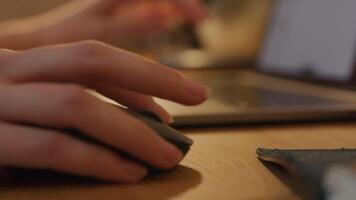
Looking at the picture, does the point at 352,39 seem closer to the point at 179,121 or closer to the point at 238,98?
the point at 238,98

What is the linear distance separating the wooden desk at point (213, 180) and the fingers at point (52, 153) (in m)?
0.01

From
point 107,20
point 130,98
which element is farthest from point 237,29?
point 130,98

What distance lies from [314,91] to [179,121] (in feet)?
1.12

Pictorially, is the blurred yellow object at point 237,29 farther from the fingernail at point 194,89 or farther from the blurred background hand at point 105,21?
the fingernail at point 194,89

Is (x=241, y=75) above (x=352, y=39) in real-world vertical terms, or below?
below

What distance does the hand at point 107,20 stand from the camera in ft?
3.16

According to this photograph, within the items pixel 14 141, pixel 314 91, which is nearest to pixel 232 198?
pixel 14 141

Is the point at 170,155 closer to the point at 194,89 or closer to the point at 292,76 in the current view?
the point at 194,89

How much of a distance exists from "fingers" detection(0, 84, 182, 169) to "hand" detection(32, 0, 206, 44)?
0.58m

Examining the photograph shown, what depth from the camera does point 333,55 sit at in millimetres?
1015

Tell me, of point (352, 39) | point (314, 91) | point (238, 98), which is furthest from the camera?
point (352, 39)

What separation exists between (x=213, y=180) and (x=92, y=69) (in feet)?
0.35

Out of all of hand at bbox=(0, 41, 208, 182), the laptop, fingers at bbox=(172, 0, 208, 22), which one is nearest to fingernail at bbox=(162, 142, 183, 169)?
hand at bbox=(0, 41, 208, 182)

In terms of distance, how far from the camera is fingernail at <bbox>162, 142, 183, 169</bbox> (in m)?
0.39
